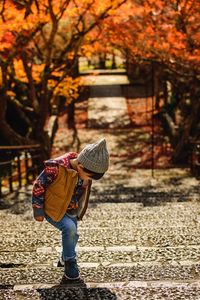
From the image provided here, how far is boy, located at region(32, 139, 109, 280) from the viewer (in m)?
3.58

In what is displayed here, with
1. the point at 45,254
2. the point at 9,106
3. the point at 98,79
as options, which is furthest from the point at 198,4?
the point at 98,79

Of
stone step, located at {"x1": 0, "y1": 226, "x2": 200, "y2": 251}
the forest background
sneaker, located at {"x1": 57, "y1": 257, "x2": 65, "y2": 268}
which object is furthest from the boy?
the forest background

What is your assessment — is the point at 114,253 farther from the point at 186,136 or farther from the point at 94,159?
the point at 186,136

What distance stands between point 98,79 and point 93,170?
101ft

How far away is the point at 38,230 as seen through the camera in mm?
5738

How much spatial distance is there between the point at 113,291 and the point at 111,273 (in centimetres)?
45

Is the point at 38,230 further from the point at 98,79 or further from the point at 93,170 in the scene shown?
the point at 98,79

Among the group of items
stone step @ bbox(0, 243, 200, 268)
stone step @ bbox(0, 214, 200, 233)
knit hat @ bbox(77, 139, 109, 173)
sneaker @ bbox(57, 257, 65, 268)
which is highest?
knit hat @ bbox(77, 139, 109, 173)

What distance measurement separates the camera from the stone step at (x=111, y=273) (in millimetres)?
3549

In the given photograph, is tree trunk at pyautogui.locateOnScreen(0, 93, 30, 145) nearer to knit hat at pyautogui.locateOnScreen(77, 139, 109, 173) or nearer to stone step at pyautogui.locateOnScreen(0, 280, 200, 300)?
knit hat at pyautogui.locateOnScreen(77, 139, 109, 173)

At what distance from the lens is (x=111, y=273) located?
3691 millimetres

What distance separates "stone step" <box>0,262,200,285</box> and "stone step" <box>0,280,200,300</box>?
15 cm

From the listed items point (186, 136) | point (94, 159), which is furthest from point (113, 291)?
point (186, 136)

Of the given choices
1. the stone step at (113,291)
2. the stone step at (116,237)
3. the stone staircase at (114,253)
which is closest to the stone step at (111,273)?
the stone staircase at (114,253)
